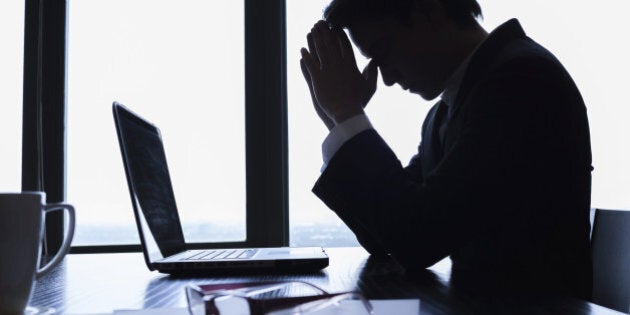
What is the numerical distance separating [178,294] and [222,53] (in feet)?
5.14

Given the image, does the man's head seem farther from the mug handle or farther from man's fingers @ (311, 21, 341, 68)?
the mug handle

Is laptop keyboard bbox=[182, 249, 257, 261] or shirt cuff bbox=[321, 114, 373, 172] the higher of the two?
shirt cuff bbox=[321, 114, 373, 172]

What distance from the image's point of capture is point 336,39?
106 centimetres

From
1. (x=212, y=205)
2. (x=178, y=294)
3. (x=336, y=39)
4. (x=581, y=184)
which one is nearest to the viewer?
(x=178, y=294)

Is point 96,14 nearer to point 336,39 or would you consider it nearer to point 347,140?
point 336,39

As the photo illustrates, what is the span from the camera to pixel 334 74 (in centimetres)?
100

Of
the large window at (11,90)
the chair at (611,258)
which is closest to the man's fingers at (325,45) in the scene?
the chair at (611,258)

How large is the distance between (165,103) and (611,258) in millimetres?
1629

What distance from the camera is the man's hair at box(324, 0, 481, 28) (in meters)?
1.05

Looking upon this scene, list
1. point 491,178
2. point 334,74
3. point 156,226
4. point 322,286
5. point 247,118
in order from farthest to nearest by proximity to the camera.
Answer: point 247,118
point 334,74
point 156,226
point 491,178
point 322,286

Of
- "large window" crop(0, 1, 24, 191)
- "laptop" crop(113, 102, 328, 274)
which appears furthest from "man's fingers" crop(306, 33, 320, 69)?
"large window" crop(0, 1, 24, 191)

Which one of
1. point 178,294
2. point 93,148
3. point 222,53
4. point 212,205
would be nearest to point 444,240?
point 178,294

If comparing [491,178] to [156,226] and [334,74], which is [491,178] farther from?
[156,226]

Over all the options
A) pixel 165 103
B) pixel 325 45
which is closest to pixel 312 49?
pixel 325 45
